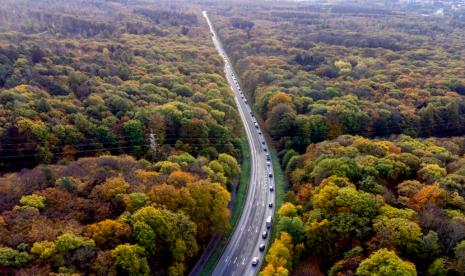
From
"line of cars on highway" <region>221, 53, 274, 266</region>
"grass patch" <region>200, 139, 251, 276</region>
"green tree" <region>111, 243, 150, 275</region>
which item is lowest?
"grass patch" <region>200, 139, 251, 276</region>

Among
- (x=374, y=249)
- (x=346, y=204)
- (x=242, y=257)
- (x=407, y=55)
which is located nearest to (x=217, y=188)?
(x=242, y=257)

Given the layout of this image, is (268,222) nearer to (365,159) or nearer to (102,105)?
(365,159)

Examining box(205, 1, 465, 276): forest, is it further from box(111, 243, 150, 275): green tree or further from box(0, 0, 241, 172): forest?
box(0, 0, 241, 172): forest

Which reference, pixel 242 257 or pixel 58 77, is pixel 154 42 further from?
pixel 242 257

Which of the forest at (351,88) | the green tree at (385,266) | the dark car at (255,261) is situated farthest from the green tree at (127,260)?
the forest at (351,88)

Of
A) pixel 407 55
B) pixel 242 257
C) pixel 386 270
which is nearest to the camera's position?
pixel 386 270

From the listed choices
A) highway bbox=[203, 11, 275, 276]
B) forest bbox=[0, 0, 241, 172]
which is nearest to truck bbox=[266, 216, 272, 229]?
highway bbox=[203, 11, 275, 276]
